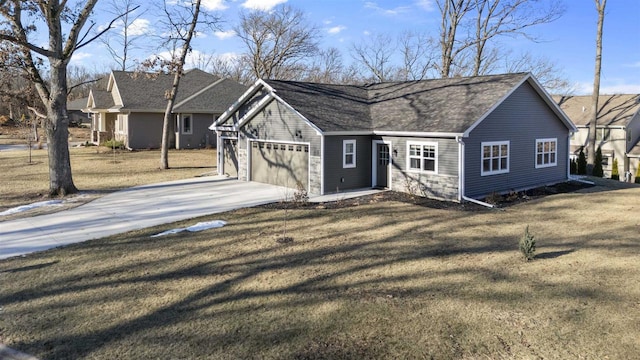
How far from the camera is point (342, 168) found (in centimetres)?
1853

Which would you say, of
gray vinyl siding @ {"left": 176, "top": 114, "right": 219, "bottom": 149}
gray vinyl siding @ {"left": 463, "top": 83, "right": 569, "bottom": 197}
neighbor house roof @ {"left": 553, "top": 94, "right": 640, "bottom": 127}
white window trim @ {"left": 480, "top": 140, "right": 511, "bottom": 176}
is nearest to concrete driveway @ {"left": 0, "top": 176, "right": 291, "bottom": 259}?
gray vinyl siding @ {"left": 463, "top": 83, "right": 569, "bottom": 197}

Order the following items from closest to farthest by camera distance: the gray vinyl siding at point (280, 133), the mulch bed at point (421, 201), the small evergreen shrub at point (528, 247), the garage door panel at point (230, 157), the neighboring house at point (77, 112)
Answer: the small evergreen shrub at point (528, 247)
the mulch bed at point (421, 201)
the gray vinyl siding at point (280, 133)
the garage door panel at point (230, 157)
the neighboring house at point (77, 112)

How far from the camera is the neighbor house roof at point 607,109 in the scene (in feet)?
119

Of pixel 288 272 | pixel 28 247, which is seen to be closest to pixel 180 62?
pixel 28 247

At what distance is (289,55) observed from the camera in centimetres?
4609

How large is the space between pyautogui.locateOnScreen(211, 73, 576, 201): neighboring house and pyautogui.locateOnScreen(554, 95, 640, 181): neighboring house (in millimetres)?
17557

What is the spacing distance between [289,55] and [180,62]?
22072 millimetres

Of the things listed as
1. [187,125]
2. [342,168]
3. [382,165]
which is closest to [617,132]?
[382,165]

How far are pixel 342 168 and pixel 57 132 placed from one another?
425 inches

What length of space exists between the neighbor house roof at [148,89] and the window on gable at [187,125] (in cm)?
152

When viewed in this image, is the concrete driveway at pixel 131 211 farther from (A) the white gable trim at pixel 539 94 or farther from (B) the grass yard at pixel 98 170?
(A) the white gable trim at pixel 539 94

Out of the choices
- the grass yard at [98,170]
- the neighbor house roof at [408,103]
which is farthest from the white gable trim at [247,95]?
the grass yard at [98,170]

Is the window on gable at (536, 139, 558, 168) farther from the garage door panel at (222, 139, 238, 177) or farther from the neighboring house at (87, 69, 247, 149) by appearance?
the neighboring house at (87, 69, 247, 149)

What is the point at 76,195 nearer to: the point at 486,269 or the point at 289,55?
the point at 486,269
